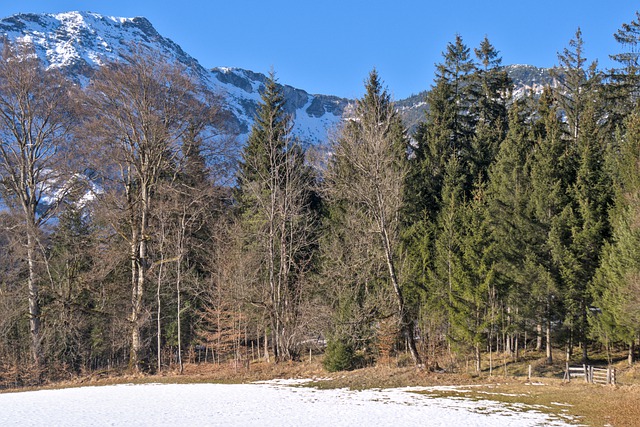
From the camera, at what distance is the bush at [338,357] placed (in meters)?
23.4

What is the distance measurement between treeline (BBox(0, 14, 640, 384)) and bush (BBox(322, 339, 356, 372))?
10 cm

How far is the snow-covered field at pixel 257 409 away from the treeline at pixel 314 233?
211 inches

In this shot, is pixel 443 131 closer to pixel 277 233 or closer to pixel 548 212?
pixel 548 212

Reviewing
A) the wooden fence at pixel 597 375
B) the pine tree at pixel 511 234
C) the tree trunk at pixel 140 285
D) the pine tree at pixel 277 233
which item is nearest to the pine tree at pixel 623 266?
the wooden fence at pixel 597 375

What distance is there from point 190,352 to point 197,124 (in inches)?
686

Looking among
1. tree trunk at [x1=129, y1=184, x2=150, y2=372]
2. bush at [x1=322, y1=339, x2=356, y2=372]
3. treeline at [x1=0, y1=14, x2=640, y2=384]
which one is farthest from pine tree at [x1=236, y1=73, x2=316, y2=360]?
tree trunk at [x1=129, y1=184, x2=150, y2=372]

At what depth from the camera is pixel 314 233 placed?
33062mm

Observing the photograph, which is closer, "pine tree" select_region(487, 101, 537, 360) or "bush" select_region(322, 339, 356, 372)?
"bush" select_region(322, 339, 356, 372)

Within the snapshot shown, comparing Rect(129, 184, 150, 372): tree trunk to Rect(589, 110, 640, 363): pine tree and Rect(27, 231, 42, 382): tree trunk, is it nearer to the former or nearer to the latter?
Rect(27, 231, 42, 382): tree trunk

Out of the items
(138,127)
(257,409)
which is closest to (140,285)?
(138,127)

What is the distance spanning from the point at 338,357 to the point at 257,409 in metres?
10.5

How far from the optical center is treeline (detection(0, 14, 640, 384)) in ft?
71.4

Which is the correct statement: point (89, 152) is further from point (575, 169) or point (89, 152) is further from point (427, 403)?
point (575, 169)

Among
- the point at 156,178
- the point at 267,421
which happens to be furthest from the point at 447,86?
the point at 267,421
